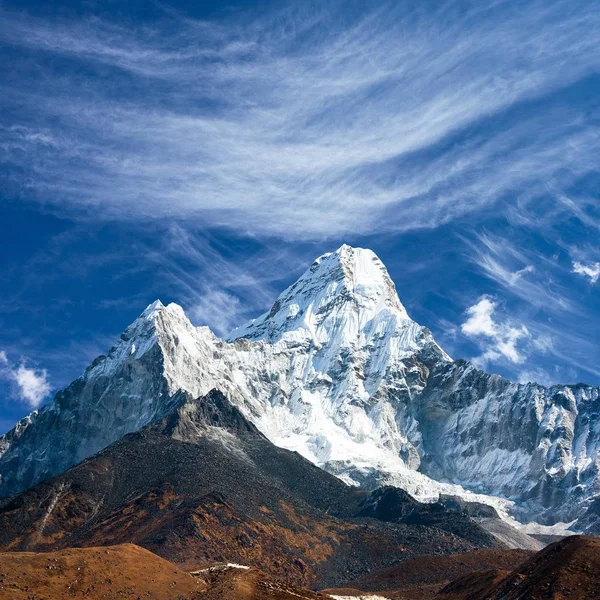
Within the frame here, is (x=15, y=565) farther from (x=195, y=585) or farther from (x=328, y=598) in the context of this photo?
(x=328, y=598)

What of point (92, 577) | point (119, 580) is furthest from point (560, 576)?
point (92, 577)

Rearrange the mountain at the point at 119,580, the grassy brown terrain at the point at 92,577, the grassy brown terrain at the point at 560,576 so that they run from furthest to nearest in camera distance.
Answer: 1. the grassy brown terrain at the point at 560,576
2. the mountain at the point at 119,580
3. the grassy brown terrain at the point at 92,577

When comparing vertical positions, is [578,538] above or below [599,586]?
above

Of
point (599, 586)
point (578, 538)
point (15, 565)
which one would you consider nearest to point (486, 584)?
point (578, 538)

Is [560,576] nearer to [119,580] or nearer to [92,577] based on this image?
[119,580]

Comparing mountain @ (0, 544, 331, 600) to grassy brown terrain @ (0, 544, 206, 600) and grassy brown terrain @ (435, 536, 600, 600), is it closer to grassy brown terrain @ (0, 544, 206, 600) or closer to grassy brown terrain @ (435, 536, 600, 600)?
grassy brown terrain @ (0, 544, 206, 600)

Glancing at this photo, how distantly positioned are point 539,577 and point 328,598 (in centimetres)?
3653

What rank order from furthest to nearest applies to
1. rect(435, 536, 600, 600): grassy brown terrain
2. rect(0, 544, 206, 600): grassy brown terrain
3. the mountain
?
rect(435, 536, 600, 600): grassy brown terrain < the mountain < rect(0, 544, 206, 600): grassy brown terrain

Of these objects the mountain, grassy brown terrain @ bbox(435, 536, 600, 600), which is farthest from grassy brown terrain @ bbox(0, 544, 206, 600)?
grassy brown terrain @ bbox(435, 536, 600, 600)

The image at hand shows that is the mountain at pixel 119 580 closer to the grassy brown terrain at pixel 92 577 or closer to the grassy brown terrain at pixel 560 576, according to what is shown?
the grassy brown terrain at pixel 92 577

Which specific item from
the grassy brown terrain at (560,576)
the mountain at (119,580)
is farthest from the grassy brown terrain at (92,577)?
the grassy brown terrain at (560,576)

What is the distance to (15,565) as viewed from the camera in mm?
142125

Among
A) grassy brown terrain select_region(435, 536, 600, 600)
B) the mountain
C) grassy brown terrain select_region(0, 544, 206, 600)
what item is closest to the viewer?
grassy brown terrain select_region(0, 544, 206, 600)

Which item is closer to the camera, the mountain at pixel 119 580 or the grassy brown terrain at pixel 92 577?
the grassy brown terrain at pixel 92 577
